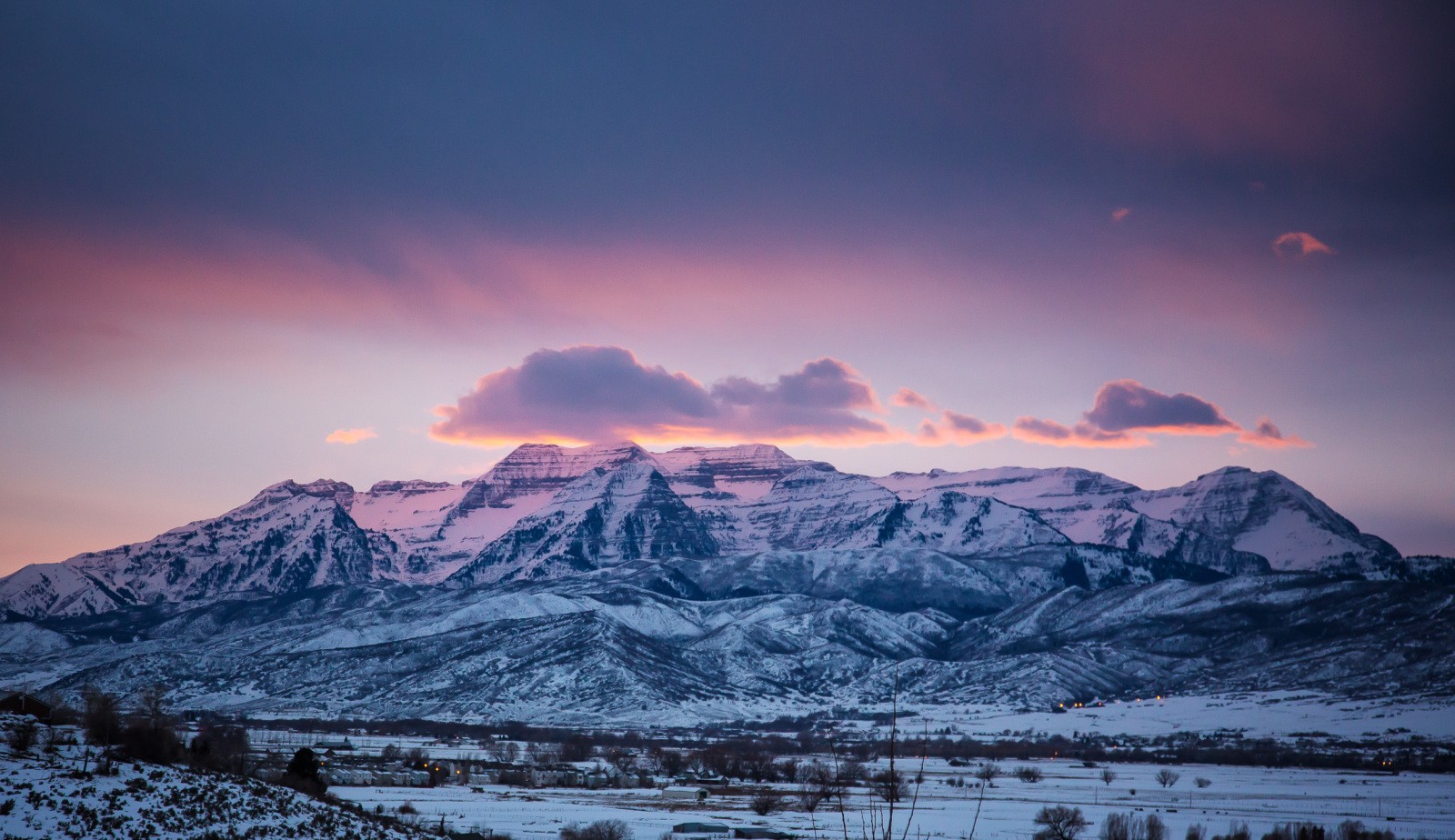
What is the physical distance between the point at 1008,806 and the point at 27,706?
90008 millimetres

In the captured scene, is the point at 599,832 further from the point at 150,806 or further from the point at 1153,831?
the point at 1153,831

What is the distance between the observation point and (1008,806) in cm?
13975

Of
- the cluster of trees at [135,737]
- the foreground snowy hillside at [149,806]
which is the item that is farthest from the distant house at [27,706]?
the foreground snowy hillside at [149,806]

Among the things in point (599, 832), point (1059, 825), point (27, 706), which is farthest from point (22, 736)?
point (1059, 825)

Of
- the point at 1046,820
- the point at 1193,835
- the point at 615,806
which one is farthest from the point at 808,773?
the point at 1193,835

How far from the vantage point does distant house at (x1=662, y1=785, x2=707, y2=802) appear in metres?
149

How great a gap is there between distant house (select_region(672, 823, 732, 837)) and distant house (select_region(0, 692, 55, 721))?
4639cm

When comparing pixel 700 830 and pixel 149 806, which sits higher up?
pixel 149 806

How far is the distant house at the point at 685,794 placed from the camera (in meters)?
149

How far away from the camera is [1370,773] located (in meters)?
191

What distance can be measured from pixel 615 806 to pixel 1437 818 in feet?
251

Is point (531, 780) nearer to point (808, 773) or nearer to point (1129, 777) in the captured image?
point (808, 773)

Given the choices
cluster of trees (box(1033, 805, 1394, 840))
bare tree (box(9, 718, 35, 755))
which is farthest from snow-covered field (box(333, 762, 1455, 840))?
bare tree (box(9, 718, 35, 755))

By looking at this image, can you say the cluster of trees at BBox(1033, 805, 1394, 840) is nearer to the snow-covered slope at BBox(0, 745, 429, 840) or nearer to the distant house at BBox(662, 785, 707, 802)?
the distant house at BBox(662, 785, 707, 802)
